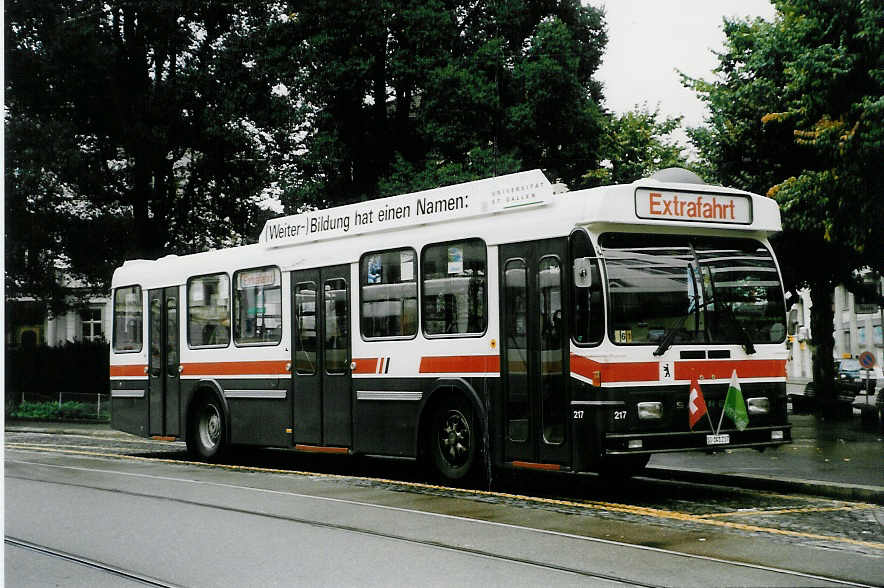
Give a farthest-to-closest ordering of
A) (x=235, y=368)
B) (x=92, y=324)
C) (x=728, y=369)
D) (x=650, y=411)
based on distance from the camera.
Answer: (x=92, y=324), (x=235, y=368), (x=728, y=369), (x=650, y=411)

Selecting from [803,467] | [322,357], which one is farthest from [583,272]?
[322,357]

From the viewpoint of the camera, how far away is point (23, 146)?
29797 mm

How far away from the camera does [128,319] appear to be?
1847 cm

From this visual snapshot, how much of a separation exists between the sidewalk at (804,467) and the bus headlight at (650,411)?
81.6 inches

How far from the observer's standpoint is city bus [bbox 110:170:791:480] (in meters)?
10.9

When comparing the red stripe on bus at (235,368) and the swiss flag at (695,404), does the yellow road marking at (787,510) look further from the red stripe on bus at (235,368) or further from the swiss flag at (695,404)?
the red stripe on bus at (235,368)

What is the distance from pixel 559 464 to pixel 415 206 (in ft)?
12.3

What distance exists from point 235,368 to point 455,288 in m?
4.81

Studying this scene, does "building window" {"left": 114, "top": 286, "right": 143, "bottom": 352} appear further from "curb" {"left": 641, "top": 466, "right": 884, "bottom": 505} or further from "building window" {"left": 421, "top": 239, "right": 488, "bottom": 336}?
"curb" {"left": 641, "top": 466, "right": 884, "bottom": 505}

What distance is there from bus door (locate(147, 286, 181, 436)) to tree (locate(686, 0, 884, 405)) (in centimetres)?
1003

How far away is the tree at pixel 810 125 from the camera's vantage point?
1641 centimetres

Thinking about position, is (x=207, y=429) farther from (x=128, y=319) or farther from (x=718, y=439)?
(x=718, y=439)

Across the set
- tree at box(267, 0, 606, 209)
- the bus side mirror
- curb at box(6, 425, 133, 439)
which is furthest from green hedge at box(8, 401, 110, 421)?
the bus side mirror

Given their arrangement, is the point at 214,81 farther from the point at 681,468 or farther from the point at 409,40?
the point at 681,468
